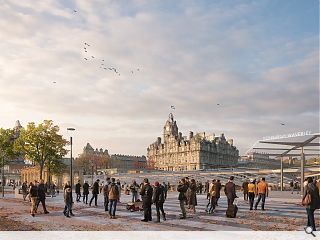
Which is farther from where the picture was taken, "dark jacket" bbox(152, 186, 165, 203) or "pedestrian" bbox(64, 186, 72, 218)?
"pedestrian" bbox(64, 186, 72, 218)

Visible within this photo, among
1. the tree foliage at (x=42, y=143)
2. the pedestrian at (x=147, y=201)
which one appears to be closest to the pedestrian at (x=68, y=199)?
the pedestrian at (x=147, y=201)

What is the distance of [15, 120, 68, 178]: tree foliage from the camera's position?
189 feet

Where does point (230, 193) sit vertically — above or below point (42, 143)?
below

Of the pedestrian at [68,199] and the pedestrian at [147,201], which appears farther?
the pedestrian at [68,199]

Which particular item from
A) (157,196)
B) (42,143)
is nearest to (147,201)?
(157,196)

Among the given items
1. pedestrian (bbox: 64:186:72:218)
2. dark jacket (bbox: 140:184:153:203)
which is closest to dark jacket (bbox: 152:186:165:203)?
dark jacket (bbox: 140:184:153:203)

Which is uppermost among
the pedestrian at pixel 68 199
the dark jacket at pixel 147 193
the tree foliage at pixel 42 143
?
the tree foliage at pixel 42 143

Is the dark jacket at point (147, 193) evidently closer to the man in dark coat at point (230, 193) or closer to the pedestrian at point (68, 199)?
the man in dark coat at point (230, 193)

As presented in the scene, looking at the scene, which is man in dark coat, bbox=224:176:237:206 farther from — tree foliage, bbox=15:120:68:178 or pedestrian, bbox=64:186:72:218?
tree foliage, bbox=15:120:68:178

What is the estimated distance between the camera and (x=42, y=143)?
57.8m

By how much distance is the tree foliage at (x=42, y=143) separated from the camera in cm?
5769

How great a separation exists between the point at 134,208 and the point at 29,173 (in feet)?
300

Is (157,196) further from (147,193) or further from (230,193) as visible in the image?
(230,193)

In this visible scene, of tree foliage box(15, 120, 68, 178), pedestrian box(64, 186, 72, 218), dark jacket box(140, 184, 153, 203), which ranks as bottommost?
pedestrian box(64, 186, 72, 218)
